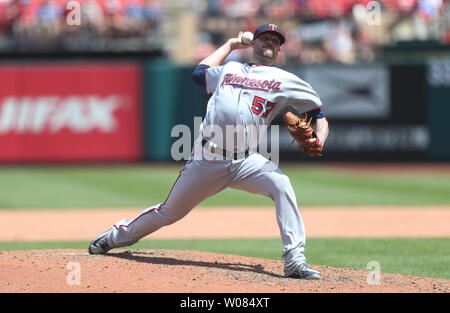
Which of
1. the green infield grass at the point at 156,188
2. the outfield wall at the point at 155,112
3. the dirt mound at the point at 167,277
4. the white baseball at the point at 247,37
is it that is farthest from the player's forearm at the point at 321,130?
the outfield wall at the point at 155,112

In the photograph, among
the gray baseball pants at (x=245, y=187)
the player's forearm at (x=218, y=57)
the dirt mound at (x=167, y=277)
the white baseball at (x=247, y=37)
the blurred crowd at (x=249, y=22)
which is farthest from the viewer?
the blurred crowd at (x=249, y=22)

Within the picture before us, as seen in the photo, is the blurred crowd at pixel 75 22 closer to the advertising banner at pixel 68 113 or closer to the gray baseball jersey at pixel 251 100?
the advertising banner at pixel 68 113

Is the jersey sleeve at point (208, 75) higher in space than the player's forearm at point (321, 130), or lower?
higher

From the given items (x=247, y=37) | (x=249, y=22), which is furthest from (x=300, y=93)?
→ (x=249, y=22)

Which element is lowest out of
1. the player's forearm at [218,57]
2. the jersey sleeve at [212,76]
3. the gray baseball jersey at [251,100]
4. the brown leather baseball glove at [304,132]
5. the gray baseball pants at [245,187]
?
the gray baseball pants at [245,187]

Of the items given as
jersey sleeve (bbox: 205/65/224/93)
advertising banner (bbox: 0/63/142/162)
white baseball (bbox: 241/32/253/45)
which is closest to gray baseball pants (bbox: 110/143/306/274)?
jersey sleeve (bbox: 205/65/224/93)

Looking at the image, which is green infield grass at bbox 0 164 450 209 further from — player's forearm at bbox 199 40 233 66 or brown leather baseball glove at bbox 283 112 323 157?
brown leather baseball glove at bbox 283 112 323 157

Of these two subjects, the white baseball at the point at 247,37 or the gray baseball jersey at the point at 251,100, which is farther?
the white baseball at the point at 247,37

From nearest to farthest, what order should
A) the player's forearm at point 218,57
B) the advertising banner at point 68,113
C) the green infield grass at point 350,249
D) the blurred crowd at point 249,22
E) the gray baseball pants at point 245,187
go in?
the gray baseball pants at point 245,187 < the player's forearm at point 218,57 < the green infield grass at point 350,249 < the advertising banner at point 68,113 < the blurred crowd at point 249,22
